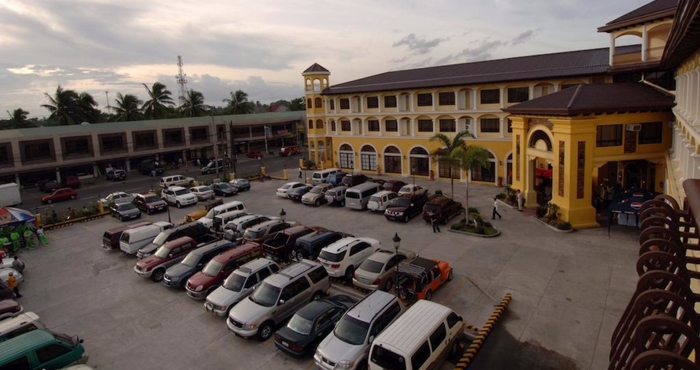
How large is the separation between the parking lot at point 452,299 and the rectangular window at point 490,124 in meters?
12.8

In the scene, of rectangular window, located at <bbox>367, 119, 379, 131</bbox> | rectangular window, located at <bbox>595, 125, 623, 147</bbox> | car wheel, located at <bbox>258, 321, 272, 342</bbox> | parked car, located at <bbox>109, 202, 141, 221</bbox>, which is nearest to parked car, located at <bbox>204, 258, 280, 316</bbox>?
car wheel, located at <bbox>258, 321, 272, 342</bbox>

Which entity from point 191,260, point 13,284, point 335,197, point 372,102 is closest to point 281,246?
point 191,260

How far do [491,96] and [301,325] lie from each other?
31.1 m

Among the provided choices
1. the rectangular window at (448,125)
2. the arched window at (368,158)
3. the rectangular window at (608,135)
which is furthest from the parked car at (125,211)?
the rectangular window at (608,135)

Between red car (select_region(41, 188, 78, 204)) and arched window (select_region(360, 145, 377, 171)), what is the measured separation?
96.8ft

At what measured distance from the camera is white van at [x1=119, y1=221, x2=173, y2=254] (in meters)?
24.3

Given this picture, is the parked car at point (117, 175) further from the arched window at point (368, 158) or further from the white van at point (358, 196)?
the white van at point (358, 196)

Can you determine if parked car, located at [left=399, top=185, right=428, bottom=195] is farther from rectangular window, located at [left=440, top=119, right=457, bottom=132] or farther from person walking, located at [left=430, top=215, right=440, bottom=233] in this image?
rectangular window, located at [left=440, top=119, right=457, bottom=132]

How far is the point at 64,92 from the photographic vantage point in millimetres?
60906

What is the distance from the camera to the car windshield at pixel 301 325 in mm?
13938

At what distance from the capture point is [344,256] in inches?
778

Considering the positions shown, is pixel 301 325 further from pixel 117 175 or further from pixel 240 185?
pixel 117 175

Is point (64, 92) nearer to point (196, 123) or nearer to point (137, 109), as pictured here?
point (137, 109)

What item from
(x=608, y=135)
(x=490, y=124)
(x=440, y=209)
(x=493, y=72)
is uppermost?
(x=493, y=72)
